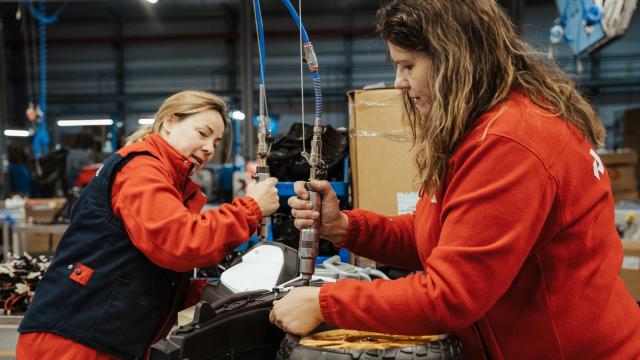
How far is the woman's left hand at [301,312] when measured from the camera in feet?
2.71

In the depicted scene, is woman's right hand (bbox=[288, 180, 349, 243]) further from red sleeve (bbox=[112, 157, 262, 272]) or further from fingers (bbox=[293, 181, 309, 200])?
red sleeve (bbox=[112, 157, 262, 272])

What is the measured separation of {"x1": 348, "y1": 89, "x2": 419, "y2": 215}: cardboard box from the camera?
6.57 ft

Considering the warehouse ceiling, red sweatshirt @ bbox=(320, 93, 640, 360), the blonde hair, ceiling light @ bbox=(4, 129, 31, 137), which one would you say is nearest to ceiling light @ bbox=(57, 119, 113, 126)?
ceiling light @ bbox=(4, 129, 31, 137)

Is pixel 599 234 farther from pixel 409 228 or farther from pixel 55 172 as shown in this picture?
pixel 55 172

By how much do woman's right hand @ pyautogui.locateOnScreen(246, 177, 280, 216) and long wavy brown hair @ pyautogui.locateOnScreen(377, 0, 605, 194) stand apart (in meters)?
0.53

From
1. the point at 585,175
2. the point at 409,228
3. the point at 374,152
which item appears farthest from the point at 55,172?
the point at 585,175

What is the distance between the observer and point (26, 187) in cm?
828

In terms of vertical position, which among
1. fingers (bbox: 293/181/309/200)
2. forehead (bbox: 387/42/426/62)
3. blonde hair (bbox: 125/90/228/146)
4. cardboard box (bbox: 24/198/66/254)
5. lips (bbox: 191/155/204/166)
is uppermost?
forehead (bbox: 387/42/426/62)

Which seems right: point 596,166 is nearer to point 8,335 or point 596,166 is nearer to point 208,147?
point 208,147

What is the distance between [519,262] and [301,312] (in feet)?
1.14

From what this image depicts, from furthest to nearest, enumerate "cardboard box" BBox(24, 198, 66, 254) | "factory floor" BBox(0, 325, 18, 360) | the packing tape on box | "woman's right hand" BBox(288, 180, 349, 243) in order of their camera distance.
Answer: "cardboard box" BBox(24, 198, 66, 254), the packing tape on box, "factory floor" BBox(0, 325, 18, 360), "woman's right hand" BBox(288, 180, 349, 243)

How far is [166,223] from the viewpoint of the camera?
3.62ft

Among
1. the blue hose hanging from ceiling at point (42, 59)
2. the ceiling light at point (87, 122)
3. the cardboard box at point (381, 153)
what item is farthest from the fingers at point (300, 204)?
the ceiling light at point (87, 122)

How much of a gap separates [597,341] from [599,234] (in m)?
0.17
